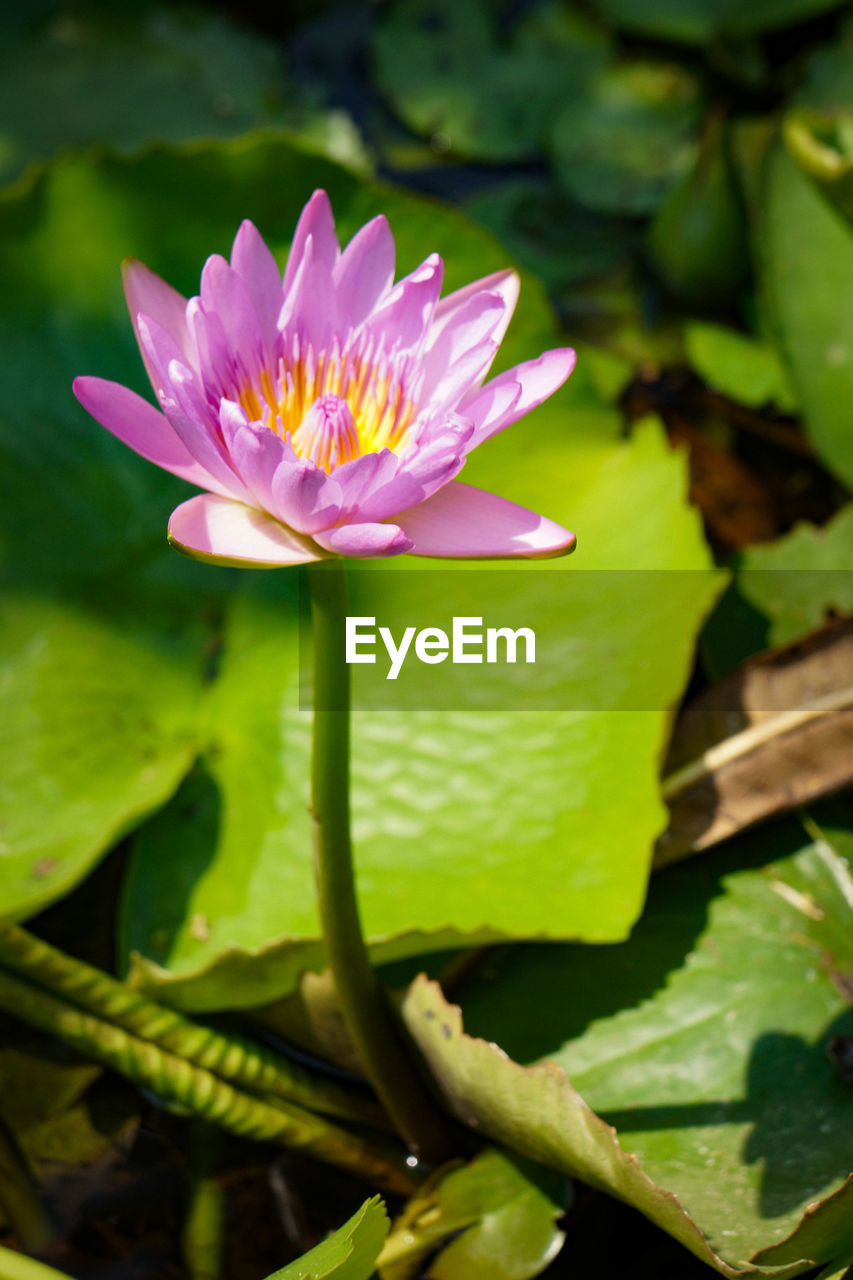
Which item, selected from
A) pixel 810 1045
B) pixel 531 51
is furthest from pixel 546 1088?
pixel 531 51

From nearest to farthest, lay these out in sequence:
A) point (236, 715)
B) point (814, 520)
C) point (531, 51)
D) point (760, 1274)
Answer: point (760, 1274)
point (236, 715)
point (814, 520)
point (531, 51)

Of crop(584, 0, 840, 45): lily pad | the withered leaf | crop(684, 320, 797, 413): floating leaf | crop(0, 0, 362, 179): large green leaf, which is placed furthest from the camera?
crop(0, 0, 362, 179): large green leaf

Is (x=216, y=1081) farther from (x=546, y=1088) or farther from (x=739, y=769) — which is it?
(x=739, y=769)

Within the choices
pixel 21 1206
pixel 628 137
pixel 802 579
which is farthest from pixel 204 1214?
pixel 628 137

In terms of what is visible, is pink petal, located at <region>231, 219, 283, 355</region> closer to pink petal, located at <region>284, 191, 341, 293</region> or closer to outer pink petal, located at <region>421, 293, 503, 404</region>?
pink petal, located at <region>284, 191, 341, 293</region>

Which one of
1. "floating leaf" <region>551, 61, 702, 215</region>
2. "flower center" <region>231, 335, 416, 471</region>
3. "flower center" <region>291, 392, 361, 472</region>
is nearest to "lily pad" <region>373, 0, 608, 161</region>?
"floating leaf" <region>551, 61, 702, 215</region>

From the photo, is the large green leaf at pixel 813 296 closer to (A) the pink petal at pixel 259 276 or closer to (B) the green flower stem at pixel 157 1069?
(A) the pink petal at pixel 259 276
